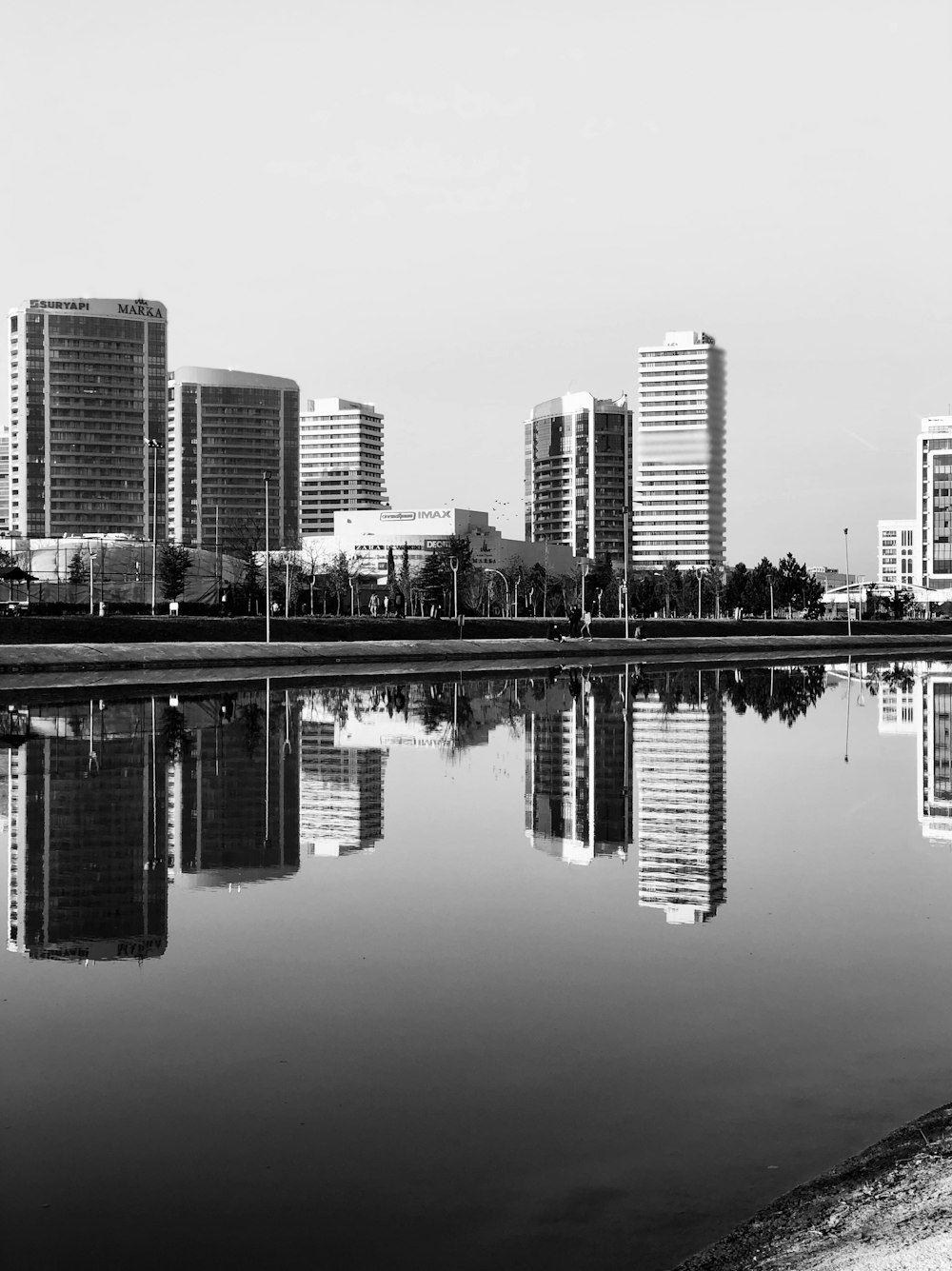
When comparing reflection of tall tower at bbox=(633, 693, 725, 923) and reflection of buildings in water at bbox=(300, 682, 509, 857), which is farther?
reflection of buildings in water at bbox=(300, 682, 509, 857)

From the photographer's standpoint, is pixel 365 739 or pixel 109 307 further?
pixel 109 307

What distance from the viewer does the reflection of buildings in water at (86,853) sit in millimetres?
8461

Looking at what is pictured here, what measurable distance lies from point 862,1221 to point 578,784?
1117cm

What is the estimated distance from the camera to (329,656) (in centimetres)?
4781

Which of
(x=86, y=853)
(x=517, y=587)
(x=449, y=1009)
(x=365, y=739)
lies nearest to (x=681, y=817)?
(x=86, y=853)

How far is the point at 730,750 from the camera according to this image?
19.4 m

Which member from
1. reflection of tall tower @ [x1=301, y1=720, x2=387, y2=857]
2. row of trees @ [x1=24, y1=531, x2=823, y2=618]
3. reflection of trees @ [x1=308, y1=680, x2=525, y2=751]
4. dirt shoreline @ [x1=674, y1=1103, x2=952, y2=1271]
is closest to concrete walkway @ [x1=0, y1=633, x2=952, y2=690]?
reflection of trees @ [x1=308, y1=680, x2=525, y2=751]

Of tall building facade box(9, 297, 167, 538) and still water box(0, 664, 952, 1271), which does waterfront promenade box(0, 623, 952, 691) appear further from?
tall building facade box(9, 297, 167, 538)

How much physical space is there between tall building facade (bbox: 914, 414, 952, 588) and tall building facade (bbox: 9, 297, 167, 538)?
316 feet

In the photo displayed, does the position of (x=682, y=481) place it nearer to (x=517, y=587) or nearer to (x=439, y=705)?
(x=517, y=587)

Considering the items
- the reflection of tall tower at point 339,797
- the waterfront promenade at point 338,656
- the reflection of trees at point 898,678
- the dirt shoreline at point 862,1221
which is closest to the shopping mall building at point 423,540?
the waterfront promenade at point 338,656

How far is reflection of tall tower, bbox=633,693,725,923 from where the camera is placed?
377 inches

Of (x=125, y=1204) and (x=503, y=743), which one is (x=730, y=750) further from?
(x=125, y=1204)

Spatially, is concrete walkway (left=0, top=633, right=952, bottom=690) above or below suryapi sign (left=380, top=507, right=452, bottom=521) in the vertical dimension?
below
